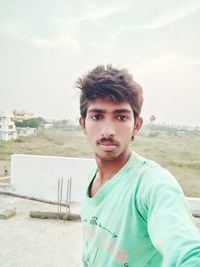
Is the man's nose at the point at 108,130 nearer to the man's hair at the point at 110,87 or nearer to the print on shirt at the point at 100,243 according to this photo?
the man's hair at the point at 110,87

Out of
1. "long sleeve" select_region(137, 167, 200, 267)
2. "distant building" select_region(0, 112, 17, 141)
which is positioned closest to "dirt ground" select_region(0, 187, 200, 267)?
"long sleeve" select_region(137, 167, 200, 267)

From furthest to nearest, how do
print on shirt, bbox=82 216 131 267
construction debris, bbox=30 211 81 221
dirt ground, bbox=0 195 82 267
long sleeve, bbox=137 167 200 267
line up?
1. construction debris, bbox=30 211 81 221
2. dirt ground, bbox=0 195 82 267
3. print on shirt, bbox=82 216 131 267
4. long sleeve, bbox=137 167 200 267

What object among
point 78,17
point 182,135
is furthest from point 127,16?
point 182,135

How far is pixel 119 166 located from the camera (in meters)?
→ 0.79

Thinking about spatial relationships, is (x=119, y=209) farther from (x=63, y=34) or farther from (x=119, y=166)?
(x=63, y=34)

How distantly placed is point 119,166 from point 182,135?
8.80m

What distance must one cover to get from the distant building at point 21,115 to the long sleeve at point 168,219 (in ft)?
31.6

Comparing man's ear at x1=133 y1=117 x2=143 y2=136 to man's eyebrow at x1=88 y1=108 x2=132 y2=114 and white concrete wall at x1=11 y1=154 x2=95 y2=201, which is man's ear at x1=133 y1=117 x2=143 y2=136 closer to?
man's eyebrow at x1=88 y1=108 x2=132 y2=114

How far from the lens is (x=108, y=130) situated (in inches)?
29.3

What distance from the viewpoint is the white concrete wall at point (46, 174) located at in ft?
15.6

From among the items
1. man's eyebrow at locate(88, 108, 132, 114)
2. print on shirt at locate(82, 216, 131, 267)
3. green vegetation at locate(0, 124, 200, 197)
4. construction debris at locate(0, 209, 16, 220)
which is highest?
man's eyebrow at locate(88, 108, 132, 114)

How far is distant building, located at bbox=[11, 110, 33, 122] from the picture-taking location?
10.2m

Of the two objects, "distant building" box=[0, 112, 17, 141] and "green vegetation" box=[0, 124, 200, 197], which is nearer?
"green vegetation" box=[0, 124, 200, 197]

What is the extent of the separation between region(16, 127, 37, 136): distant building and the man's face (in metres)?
9.77
